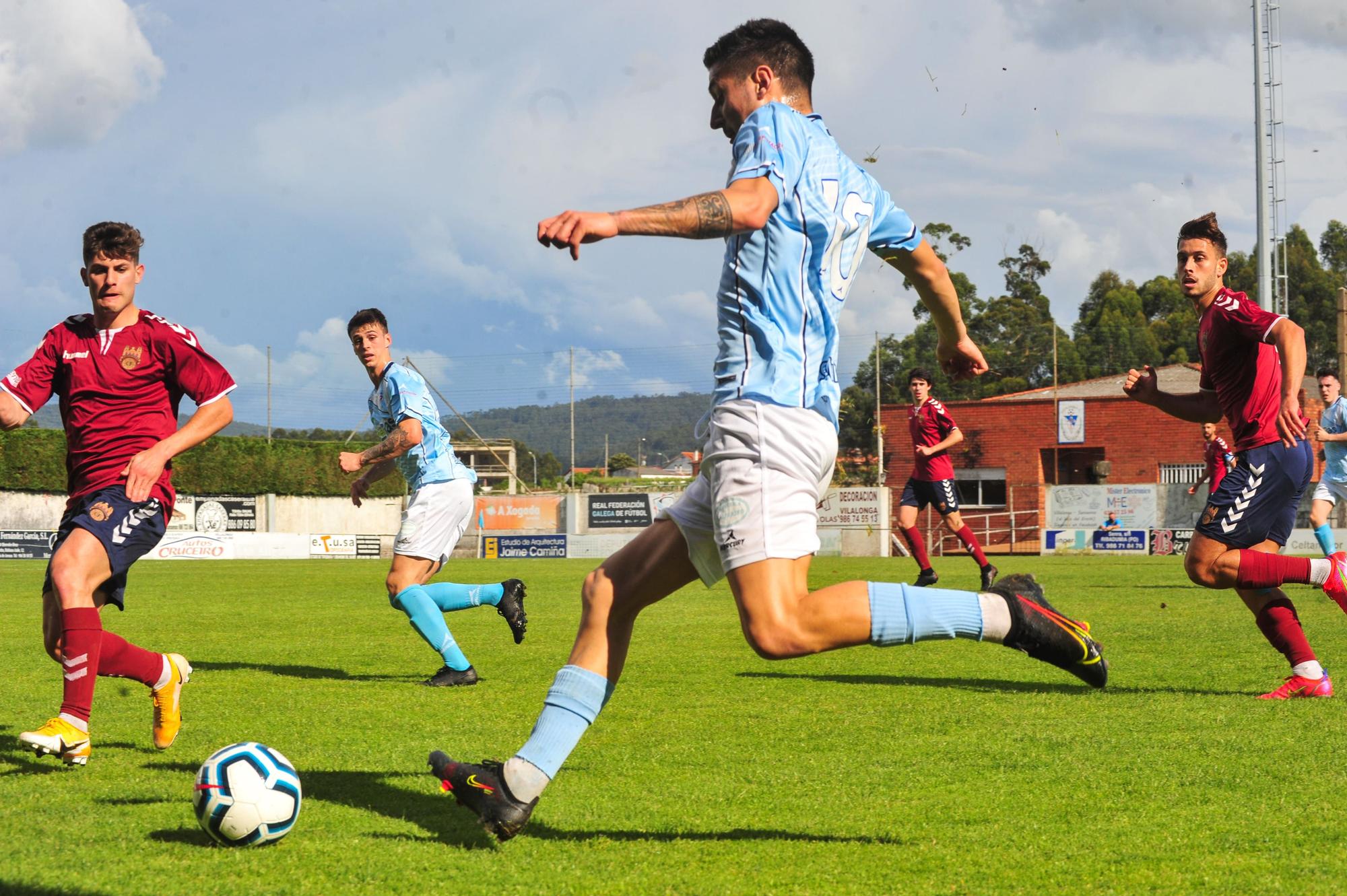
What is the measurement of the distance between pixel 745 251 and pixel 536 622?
9013 millimetres

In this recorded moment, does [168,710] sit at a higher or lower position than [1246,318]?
lower

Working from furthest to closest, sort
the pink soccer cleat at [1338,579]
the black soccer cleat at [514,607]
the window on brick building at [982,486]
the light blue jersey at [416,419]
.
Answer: the window on brick building at [982,486] → the black soccer cleat at [514,607] → the light blue jersey at [416,419] → the pink soccer cleat at [1338,579]

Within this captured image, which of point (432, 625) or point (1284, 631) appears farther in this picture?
point (432, 625)

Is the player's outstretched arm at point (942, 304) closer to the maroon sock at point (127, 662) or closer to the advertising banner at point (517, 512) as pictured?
the maroon sock at point (127, 662)

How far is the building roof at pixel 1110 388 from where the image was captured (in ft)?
154

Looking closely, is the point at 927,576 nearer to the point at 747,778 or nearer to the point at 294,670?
the point at 294,670

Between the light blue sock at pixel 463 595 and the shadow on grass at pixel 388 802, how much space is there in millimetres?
3238

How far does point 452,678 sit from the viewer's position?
7.57 metres

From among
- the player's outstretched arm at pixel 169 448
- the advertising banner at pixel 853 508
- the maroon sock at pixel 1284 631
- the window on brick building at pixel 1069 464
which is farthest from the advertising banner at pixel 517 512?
the player's outstretched arm at pixel 169 448

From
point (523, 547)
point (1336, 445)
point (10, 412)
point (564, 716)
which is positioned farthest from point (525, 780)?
point (523, 547)

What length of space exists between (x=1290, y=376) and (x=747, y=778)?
11.3 ft

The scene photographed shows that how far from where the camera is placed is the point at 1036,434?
45969 mm

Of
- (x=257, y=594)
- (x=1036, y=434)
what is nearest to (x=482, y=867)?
(x=257, y=594)

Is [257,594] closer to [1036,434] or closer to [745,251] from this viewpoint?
[745,251]
